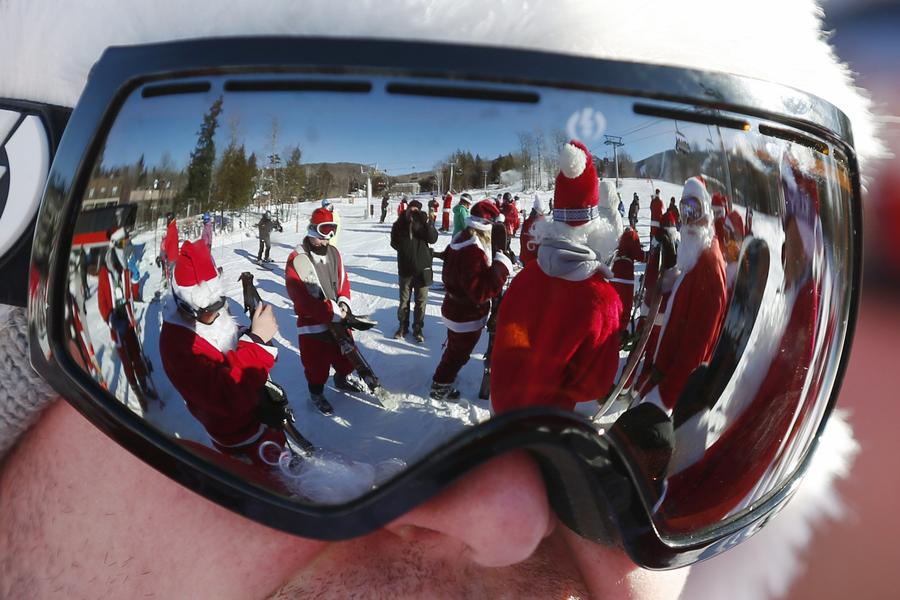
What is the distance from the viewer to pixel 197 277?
87cm

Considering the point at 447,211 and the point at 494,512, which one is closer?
the point at 447,211

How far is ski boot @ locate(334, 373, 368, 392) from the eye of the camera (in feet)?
2.87

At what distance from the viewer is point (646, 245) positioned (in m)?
0.94

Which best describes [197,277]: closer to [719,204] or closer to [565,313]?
[565,313]

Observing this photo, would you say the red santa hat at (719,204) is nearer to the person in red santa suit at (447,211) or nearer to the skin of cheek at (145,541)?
the person in red santa suit at (447,211)

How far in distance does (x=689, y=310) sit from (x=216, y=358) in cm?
78

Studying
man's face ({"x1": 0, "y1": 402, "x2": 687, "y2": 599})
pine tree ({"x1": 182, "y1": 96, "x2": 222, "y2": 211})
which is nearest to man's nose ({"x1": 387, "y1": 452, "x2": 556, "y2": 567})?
man's face ({"x1": 0, "y1": 402, "x2": 687, "y2": 599})

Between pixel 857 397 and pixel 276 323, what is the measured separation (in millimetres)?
3556

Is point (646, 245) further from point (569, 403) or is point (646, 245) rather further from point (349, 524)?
point (349, 524)

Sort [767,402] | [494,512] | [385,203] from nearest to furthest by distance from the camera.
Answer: [385,203]
[494,512]
[767,402]

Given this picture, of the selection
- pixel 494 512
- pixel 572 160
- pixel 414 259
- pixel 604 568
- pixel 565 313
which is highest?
pixel 572 160

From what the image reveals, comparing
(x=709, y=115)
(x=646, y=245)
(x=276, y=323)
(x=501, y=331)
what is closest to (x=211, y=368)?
(x=276, y=323)

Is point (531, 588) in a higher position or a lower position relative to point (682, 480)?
lower

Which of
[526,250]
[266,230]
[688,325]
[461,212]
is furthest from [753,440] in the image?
[266,230]
